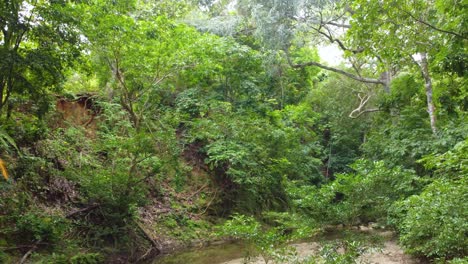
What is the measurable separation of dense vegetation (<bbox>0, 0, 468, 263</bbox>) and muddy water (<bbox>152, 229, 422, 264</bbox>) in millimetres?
394

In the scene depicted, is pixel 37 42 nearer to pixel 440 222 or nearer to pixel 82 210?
pixel 82 210

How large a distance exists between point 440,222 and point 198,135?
6.31m

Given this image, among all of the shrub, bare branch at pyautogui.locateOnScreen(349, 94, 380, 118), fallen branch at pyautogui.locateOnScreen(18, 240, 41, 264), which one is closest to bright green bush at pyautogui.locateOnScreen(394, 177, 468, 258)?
the shrub

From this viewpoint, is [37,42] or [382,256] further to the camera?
[382,256]

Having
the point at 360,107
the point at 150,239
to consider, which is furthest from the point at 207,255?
the point at 360,107

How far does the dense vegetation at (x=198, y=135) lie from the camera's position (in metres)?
6.05

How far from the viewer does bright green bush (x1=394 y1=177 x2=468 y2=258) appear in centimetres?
549

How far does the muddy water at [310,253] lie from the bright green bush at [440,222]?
61cm

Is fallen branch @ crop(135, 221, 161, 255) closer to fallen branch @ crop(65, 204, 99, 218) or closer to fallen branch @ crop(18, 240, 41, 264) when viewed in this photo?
fallen branch @ crop(65, 204, 99, 218)

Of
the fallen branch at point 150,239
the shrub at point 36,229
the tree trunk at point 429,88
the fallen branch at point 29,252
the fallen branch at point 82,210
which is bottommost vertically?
the fallen branch at point 150,239

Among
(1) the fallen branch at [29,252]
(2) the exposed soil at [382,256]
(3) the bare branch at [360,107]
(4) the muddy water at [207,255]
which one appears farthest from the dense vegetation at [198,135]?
(3) the bare branch at [360,107]

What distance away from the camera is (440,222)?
5.82 meters

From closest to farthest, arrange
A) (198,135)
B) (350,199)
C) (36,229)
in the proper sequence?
(36,229) < (350,199) < (198,135)

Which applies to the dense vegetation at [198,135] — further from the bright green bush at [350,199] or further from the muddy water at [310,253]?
the muddy water at [310,253]
